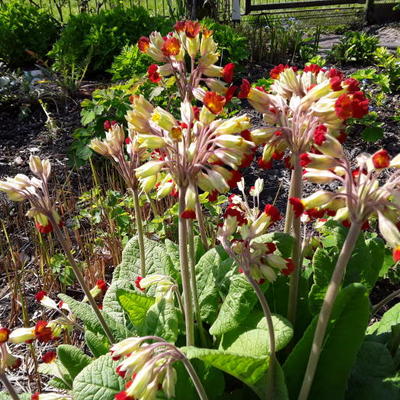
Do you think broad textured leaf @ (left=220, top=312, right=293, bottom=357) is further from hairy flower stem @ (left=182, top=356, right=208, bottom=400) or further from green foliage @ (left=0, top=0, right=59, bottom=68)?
green foliage @ (left=0, top=0, right=59, bottom=68)

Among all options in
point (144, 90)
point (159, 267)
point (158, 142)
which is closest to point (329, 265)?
point (159, 267)

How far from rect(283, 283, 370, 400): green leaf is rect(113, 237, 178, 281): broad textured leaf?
0.59 m

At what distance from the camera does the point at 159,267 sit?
1979 millimetres

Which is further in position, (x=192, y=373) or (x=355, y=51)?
(x=355, y=51)

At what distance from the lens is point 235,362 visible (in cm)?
133

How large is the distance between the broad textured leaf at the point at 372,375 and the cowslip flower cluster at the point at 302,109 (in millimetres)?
712

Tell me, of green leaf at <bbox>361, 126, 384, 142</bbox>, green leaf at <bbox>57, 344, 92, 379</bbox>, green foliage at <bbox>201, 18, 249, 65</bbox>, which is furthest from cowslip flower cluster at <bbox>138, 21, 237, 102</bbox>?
green foliage at <bbox>201, 18, 249, 65</bbox>

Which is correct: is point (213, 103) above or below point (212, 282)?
above

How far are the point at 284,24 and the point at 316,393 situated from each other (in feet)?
25.5

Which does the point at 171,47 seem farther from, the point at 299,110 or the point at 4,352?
the point at 4,352

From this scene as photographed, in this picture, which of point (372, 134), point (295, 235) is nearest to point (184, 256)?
point (295, 235)

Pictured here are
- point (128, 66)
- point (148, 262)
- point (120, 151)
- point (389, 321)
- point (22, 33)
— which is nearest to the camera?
point (120, 151)

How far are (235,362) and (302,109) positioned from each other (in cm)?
67

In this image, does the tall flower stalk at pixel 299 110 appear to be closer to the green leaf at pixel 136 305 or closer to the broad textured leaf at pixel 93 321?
the green leaf at pixel 136 305
